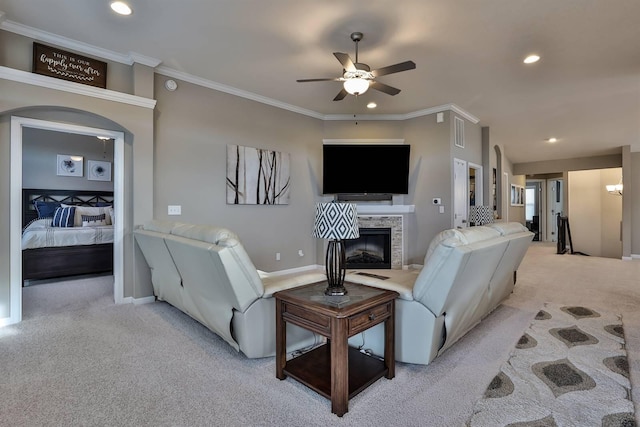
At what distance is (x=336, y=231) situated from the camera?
1.97 m

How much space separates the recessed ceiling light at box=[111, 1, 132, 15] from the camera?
2623 mm

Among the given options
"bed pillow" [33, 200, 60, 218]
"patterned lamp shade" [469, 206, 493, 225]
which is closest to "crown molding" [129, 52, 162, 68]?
"bed pillow" [33, 200, 60, 218]

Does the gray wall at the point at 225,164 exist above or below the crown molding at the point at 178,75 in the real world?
below

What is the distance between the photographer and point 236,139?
15.0ft

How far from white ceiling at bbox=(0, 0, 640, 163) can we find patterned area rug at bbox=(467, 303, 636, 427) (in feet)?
8.91

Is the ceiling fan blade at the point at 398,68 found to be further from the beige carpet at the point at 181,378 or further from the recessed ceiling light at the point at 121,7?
the beige carpet at the point at 181,378

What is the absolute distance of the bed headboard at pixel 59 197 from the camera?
6113mm

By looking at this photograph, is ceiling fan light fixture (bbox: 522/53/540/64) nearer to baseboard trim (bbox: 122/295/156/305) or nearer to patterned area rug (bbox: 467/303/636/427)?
patterned area rug (bbox: 467/303/636/427)

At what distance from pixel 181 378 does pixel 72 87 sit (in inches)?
117

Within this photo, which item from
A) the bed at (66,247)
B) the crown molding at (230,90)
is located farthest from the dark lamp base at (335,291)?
the bed at (66,247)

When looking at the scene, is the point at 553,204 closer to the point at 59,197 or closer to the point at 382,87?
the point at 382,87

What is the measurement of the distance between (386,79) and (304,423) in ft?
12.8

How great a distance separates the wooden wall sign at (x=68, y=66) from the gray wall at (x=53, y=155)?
3827 mm

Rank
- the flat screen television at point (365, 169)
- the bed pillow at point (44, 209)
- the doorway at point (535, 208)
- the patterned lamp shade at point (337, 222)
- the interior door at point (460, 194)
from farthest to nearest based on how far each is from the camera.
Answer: the doorway at point (535, 208), the bed pillow at point (44, 209), the flat screen television at point (365, 169), the interior door at point (460, 194), the patterned lamp shade at point (337, 222)
